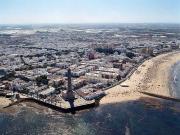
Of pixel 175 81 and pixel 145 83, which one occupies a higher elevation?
pixel 145 83

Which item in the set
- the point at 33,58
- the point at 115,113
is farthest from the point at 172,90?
the point at 33,58

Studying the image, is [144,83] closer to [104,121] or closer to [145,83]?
[145,83]

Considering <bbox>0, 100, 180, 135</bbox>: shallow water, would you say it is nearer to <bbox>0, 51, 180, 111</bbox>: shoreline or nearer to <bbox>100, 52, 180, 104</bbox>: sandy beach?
<bbox>0, 51, 180, 111</bbox>: shoreline

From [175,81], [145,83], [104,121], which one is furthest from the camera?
[175,81]

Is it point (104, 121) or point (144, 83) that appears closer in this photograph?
point (104, 121)

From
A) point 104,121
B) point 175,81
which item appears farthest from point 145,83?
point 104,121

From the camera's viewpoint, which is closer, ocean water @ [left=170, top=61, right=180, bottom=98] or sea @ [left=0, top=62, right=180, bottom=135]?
sea @ [left=0, top=62, right=180, bottom=135]

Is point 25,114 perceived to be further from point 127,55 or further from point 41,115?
point 127,55

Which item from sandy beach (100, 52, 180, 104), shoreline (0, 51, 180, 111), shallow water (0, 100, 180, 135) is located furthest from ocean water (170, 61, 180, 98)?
shallow water (0, 100, 180, 135)
